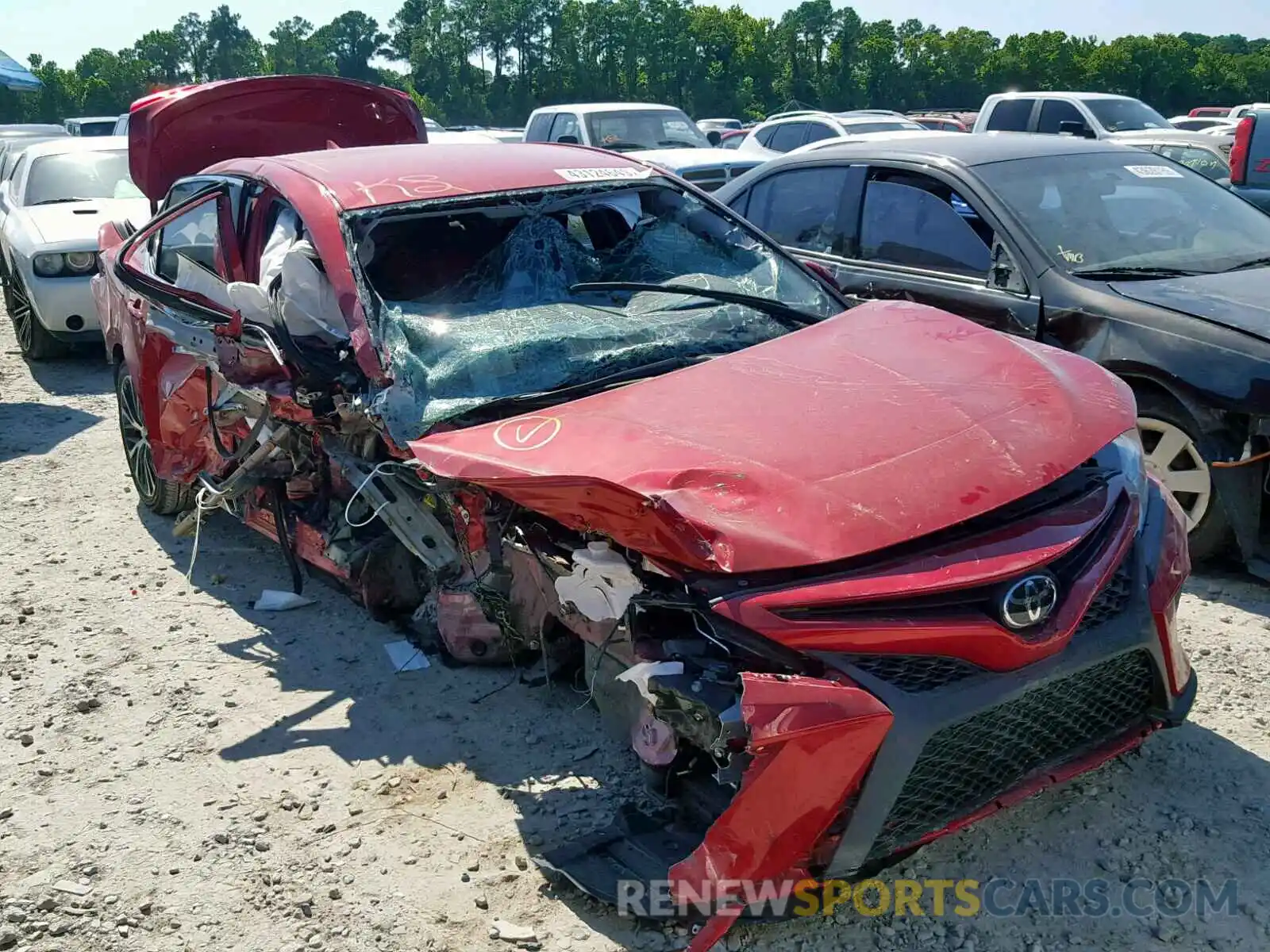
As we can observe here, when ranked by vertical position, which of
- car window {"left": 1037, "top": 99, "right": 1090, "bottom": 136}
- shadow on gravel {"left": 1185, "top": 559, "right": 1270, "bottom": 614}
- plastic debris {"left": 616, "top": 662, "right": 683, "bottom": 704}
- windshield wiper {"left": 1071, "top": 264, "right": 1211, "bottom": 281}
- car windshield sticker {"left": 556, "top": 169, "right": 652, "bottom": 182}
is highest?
car window {"left": 1037, "top": 99, "right": 1090, "bottom": 136}

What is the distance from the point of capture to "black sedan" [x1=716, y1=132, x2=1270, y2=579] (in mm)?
4219

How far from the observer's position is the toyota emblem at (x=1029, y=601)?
2.46 m

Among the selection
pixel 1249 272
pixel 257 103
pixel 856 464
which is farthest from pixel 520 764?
pixel 257 103

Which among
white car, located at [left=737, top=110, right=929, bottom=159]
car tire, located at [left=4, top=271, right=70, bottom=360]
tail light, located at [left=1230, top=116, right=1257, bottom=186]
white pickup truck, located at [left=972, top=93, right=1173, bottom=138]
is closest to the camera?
car tire, located at [left=4, top=271, right=70, bottom=360]

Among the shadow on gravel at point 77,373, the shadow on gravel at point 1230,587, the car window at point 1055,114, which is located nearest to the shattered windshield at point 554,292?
the shadow on gravel at point 1230,587

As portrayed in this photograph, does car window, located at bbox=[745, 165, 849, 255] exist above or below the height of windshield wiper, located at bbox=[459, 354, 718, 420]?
A: above

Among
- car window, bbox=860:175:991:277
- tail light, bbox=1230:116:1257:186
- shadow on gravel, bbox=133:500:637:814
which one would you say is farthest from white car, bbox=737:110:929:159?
shadow on gravel, bbox=133:500:637:814

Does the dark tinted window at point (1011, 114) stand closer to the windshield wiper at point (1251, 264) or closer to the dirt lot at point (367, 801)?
the windshield wiper at point (1251, 264)

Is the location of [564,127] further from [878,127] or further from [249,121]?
[249,121]

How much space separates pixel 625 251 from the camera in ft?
14.3

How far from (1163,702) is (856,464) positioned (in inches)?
39.8

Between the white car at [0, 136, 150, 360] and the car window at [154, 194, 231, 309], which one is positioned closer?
the car window at [154, 194, 231, 309]

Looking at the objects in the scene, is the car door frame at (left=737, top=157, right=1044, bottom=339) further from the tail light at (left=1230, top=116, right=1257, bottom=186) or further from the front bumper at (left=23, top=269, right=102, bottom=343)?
the tail light at (left=1230, top=116, right=1257, bottom=186)

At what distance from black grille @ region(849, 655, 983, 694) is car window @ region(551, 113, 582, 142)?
11854 mm
